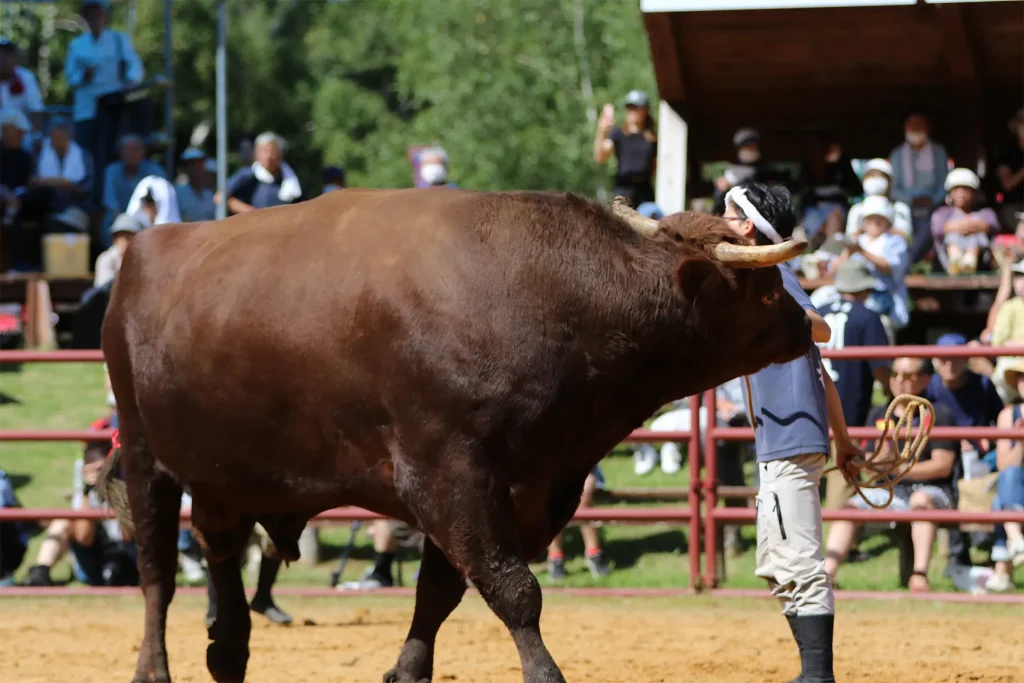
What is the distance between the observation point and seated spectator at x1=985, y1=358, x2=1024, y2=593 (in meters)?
8.82

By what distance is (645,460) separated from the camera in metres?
11.7

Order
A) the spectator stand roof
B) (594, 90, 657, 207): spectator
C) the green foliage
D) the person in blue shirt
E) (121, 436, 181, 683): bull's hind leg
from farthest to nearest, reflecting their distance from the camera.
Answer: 1. the green foliage
2. (594, 90, 657, 207): spectator
3. the spectator stand roof
4. (121, 436, 181, 683): bull's hind leg
5. the person in blue shirt

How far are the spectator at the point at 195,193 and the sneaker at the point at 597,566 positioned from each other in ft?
24.9

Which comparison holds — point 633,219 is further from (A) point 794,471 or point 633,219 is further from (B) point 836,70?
(B) point 836,70

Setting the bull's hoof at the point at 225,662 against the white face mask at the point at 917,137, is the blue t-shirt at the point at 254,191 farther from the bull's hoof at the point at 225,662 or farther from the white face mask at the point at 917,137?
the bull's hoof at the point at 225,662

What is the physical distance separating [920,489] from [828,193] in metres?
4.71

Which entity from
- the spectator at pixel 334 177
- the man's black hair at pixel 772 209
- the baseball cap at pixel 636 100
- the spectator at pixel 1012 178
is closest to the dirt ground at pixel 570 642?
the man's black hair at pixel 772 209

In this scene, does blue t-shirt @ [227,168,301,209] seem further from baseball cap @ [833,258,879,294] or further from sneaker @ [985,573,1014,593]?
sneaker @ [985,573,1014,593]

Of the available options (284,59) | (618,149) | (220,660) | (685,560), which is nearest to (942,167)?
(618,149)

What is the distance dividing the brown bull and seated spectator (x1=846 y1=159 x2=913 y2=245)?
7.26m

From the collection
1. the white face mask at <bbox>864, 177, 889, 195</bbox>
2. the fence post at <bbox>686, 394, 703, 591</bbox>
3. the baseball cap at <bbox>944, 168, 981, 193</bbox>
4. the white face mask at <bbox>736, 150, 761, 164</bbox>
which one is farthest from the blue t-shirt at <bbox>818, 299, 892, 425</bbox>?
the white face mask at <bbox>736, 150, 761, 164</bbox>

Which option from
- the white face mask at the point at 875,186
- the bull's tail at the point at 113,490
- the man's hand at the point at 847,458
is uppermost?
the white face mask at the point at 875,186

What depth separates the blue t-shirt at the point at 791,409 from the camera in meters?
5.64

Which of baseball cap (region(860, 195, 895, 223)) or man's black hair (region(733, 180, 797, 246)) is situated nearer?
man's black hair (region(733, 180, 797, 246))
